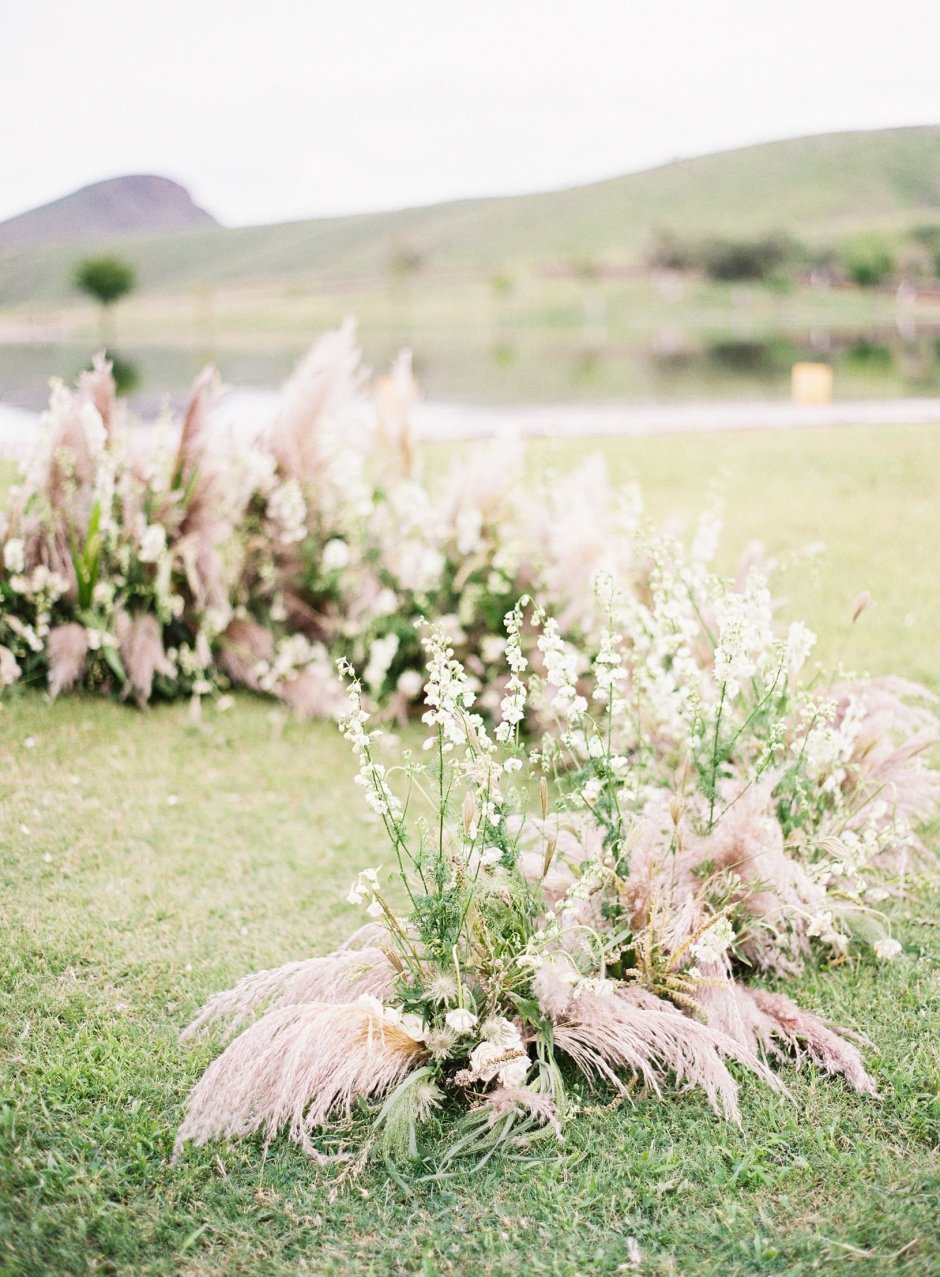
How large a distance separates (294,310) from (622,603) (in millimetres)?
91141

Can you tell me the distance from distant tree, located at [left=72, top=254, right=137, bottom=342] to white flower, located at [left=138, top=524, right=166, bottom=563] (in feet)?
193

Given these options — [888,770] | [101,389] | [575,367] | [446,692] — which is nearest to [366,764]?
[446,692]

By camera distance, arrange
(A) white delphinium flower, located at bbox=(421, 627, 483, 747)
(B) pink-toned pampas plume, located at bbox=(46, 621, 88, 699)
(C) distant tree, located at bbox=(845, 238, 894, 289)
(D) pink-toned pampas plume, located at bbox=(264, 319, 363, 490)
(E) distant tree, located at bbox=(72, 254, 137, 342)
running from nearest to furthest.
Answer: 1. (A) white delphinium flower, located at bbox=(421, 627, 483, 747)
2. (B) pink-toned pampas plume, located at bbox=(46, 621, 88, 699)
3. (D) pink-toned pampas plume, located at bbox=(264, 319, 363, 490)
4. (E) distant tree, located at bbox=(72, 254, 137, 342)
5. (C) distant tree, located at bbox=(845, 238, 894, 289)

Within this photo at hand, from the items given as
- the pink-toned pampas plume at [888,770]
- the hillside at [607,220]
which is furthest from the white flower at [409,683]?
the hillside at [607,220]

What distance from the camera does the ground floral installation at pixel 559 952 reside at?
2596mm

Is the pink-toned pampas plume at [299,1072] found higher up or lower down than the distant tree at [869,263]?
lower down

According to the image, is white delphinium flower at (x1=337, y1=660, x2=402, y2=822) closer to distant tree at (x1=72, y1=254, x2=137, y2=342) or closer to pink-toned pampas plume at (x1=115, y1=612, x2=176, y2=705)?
pink-toned pampas plume at (x1=115, y1=612, x2=176, y2=705)

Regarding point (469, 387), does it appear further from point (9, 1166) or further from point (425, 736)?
point (9, 1166)

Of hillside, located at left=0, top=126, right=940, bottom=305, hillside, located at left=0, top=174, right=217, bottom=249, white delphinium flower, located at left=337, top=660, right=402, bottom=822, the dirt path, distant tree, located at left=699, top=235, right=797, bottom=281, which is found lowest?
white delphinium flower, located at left=337, top=660, right=402, bottom=822

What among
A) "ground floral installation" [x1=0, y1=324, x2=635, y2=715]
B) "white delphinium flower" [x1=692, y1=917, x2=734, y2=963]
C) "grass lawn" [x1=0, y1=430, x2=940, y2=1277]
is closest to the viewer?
"grass lawn" [x1=0, y1=430, x2=940, y2=1277]

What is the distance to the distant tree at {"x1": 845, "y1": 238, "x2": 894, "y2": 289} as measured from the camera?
294 feet

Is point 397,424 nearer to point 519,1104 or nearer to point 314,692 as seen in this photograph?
point 314,692

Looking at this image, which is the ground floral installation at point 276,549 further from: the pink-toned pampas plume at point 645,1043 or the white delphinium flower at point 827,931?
the pink-toned pampas plume at point 645,1043

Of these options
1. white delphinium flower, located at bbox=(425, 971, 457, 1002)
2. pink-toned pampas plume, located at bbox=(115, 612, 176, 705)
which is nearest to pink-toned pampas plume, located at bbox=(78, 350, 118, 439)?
pink-toned pampas plume, located at bbox=(115, 612, 176, 705)
